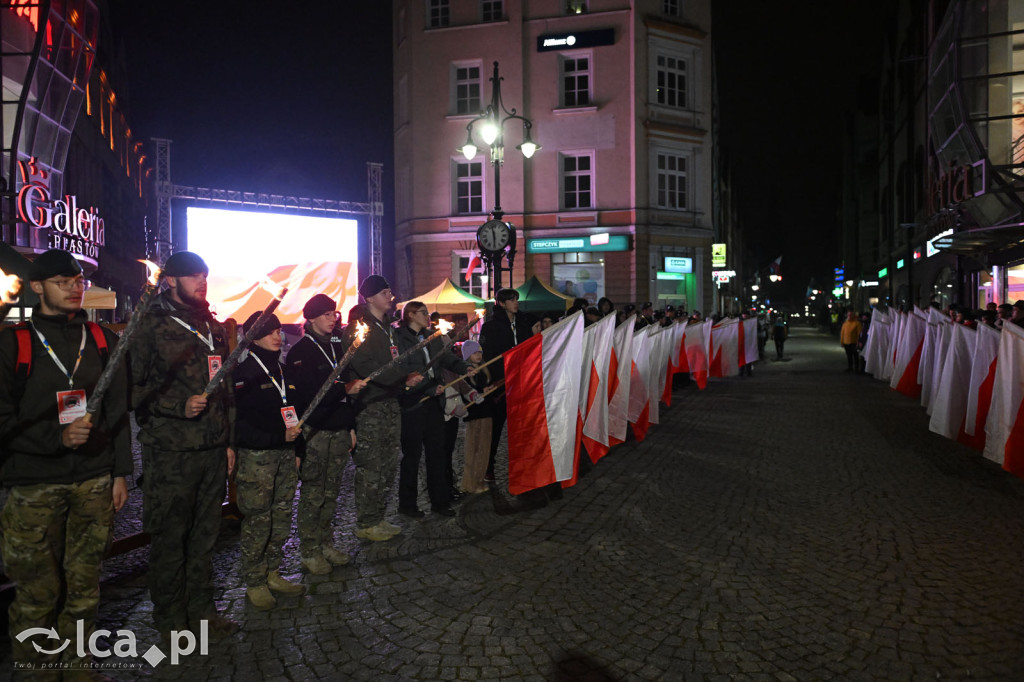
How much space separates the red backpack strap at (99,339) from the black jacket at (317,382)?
152 centimetres

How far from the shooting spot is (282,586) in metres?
4.86

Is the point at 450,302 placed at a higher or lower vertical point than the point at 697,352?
higher

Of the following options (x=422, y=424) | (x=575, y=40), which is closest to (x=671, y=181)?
(x=575, y=40)

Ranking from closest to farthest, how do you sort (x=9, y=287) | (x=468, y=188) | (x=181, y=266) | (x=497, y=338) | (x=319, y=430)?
(x=9, y=287)
(x=181, y=266)
(x=319, y=430)
(x=497, y=338)
(x=468, y=188)

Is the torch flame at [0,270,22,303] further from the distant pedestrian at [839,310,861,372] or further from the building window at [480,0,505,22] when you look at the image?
the building window at [480,0,505,22]

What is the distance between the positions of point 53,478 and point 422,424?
3.47 metres

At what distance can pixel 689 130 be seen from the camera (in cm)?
3222

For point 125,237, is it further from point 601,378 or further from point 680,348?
point 601,378

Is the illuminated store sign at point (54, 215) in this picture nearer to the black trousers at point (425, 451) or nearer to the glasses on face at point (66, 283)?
the black trousers at point (425, 451)

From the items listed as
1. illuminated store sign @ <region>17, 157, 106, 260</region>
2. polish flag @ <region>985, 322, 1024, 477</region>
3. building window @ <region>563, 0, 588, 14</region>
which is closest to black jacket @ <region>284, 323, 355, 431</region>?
→ polish flag @ <region>985, 322, 1024, 477</region>

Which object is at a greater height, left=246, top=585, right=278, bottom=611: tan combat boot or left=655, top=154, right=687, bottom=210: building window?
left=655, top=154, right=687, bottom=210: building window

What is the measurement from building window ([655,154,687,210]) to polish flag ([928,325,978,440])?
22546 mm

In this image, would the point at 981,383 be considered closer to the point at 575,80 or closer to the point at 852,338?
the point at 852,338

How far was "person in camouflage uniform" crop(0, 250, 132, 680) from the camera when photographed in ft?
11.2
